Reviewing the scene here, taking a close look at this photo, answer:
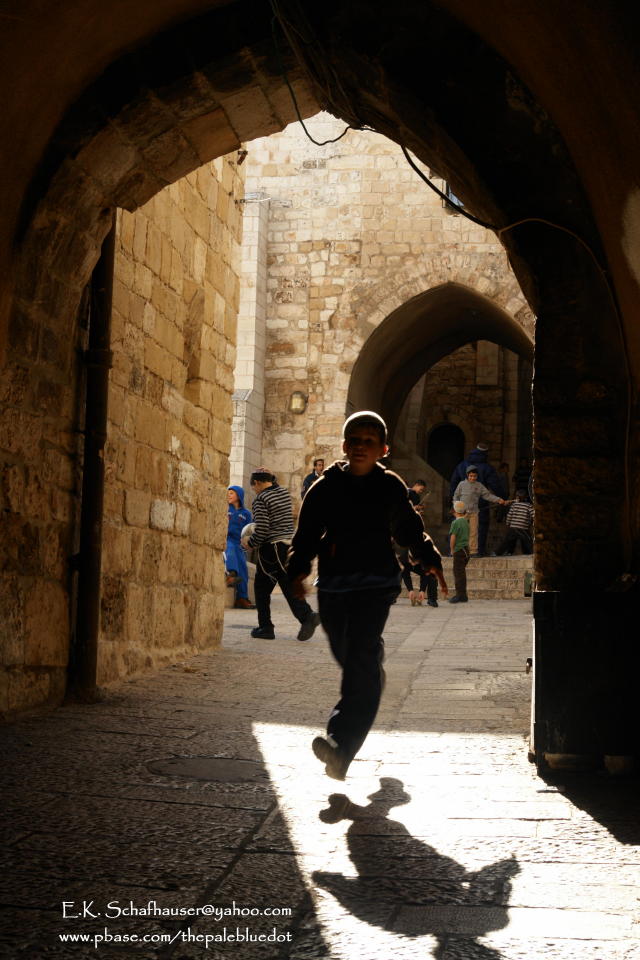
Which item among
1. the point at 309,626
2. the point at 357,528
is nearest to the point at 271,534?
the point at 309,626

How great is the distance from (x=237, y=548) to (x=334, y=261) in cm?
752

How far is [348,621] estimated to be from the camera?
3.82 metres

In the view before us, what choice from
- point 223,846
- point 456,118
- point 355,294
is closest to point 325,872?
point 223,846

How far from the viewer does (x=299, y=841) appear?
3.12 m

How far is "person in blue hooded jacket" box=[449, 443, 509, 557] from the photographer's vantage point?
18.0m

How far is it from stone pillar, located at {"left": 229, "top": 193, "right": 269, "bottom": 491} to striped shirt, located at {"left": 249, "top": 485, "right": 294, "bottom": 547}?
823 centimetres

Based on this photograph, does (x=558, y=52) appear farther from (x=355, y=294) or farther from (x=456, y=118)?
(x=355, y=294)

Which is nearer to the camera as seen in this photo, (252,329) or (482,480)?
(252,329)

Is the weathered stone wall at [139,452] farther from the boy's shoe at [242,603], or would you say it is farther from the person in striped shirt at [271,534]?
the boy's shoe at [242,603]

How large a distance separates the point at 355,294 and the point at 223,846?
51.5 ft

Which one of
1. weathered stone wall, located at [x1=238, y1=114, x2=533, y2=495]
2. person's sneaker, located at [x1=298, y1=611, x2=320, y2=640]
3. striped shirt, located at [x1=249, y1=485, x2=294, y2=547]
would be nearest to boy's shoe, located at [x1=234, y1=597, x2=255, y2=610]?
striped shirt, located at [x1=249, y1=485, x2=294, y2=547]

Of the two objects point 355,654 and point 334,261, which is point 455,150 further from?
point 334,261

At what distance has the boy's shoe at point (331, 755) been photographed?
3.64 meters

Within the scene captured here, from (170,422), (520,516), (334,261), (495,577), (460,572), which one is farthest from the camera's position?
(334,261)
